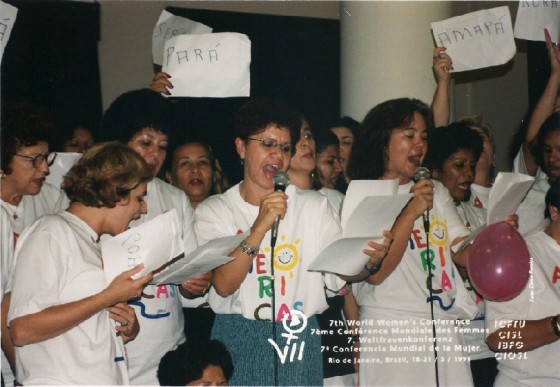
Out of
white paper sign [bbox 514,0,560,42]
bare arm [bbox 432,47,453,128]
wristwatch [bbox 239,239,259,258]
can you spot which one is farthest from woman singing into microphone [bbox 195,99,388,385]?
white paper sign [bbox 514,0,560,42]

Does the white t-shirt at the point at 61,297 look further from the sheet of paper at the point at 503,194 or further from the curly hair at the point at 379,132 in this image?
the sheet of paper at the point at 503,194

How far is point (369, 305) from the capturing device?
2.22 meters

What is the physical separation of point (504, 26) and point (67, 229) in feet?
5.83

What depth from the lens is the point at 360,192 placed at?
210cm

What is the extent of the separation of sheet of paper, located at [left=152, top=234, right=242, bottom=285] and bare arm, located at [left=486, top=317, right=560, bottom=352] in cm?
89

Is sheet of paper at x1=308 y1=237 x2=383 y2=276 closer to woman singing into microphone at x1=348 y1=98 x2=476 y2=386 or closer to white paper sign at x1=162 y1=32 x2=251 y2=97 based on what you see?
woman singing into microphone at x1=348 y1=98 x2=476 y2=386

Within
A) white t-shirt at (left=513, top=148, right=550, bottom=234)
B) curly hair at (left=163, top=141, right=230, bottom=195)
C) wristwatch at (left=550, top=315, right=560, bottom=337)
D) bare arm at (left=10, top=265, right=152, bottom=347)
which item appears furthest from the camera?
curly hair at (left=163, top=141, right=230, bottom=195)

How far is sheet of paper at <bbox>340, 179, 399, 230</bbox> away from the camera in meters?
2.09

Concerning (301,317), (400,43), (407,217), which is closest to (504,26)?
(400,43)

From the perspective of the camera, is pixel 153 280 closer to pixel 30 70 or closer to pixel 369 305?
pixel 369 305

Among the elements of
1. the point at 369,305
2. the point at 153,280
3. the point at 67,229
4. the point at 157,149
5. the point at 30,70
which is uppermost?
the point at 30,70

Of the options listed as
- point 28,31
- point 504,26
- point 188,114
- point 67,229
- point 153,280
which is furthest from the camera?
point 188,114

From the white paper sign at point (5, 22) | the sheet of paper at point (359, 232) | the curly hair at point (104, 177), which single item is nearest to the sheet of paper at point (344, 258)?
the sheet of paper at point (359, 232)

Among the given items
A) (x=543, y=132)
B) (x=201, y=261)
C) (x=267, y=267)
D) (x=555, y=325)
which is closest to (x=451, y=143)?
(x=543, y=132)
